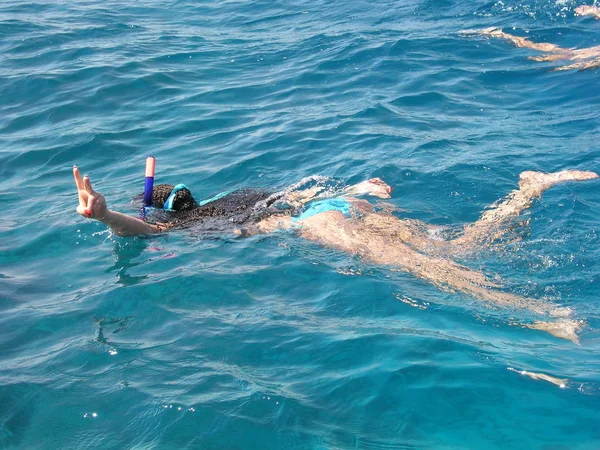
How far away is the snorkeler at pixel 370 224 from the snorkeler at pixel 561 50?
3.93 meters

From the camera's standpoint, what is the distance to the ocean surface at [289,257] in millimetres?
3717

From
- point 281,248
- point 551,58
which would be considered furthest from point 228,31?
point 281,248

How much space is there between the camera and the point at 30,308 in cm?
509

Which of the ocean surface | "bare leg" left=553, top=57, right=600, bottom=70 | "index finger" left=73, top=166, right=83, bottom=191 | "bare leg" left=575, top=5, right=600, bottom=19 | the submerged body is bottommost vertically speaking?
the ocean surface

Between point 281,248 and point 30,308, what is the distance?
6.65 ft

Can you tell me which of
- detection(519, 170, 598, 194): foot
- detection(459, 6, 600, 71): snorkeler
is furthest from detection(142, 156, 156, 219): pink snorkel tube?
detection(459, 6, 600, 71): snorkeler

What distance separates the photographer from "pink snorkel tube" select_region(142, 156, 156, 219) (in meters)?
5.53

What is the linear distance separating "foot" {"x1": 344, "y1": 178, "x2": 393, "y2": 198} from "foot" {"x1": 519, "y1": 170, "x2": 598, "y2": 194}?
132 cm

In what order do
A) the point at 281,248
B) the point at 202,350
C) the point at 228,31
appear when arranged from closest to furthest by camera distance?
the point at 202,350 < the point at 281,248 < the point at 228,31

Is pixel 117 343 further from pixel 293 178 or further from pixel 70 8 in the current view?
pixel 70 8

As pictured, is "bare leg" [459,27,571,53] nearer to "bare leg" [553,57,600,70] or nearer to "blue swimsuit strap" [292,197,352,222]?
"bare leg" [553,57,600,70]

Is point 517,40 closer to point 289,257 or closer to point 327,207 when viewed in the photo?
point 327,207

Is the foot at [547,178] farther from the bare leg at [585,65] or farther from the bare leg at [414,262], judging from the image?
the bare leg at [585,65]

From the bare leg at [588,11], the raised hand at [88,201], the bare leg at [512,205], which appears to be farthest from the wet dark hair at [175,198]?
the bare leg at [588,11]
